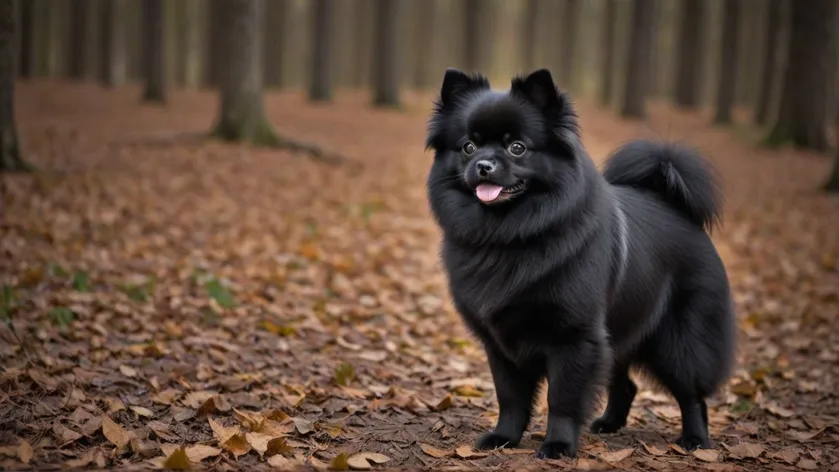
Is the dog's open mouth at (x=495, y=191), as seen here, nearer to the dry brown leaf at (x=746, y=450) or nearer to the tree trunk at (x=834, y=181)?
the dry brown leaf at (x=746, y=450)

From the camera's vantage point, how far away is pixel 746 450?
154 inches

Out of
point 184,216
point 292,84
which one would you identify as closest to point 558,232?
point 184,216

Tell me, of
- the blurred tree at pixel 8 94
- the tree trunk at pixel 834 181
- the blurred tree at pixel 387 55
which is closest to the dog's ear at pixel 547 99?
the blurred tree at pixel 8 94

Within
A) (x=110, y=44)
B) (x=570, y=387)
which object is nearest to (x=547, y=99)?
(x=570, y=387)

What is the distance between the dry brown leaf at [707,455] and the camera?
380cm

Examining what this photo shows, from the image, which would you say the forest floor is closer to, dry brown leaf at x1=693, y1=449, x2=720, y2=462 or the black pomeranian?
dry brown leaf at x1=693, y1=449, x2=720, y2=462

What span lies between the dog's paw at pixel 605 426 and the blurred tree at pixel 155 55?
1798cm

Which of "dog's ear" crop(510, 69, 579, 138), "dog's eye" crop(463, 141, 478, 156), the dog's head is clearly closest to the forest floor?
the dog's head

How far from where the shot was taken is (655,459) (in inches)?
148

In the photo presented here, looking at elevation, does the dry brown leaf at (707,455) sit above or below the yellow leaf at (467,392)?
above

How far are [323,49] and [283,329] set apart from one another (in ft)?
58.5

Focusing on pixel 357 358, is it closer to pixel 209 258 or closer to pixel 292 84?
pixel 209 258

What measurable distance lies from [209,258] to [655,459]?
4.86 metres

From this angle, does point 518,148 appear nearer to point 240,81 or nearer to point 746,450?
point 746,450
